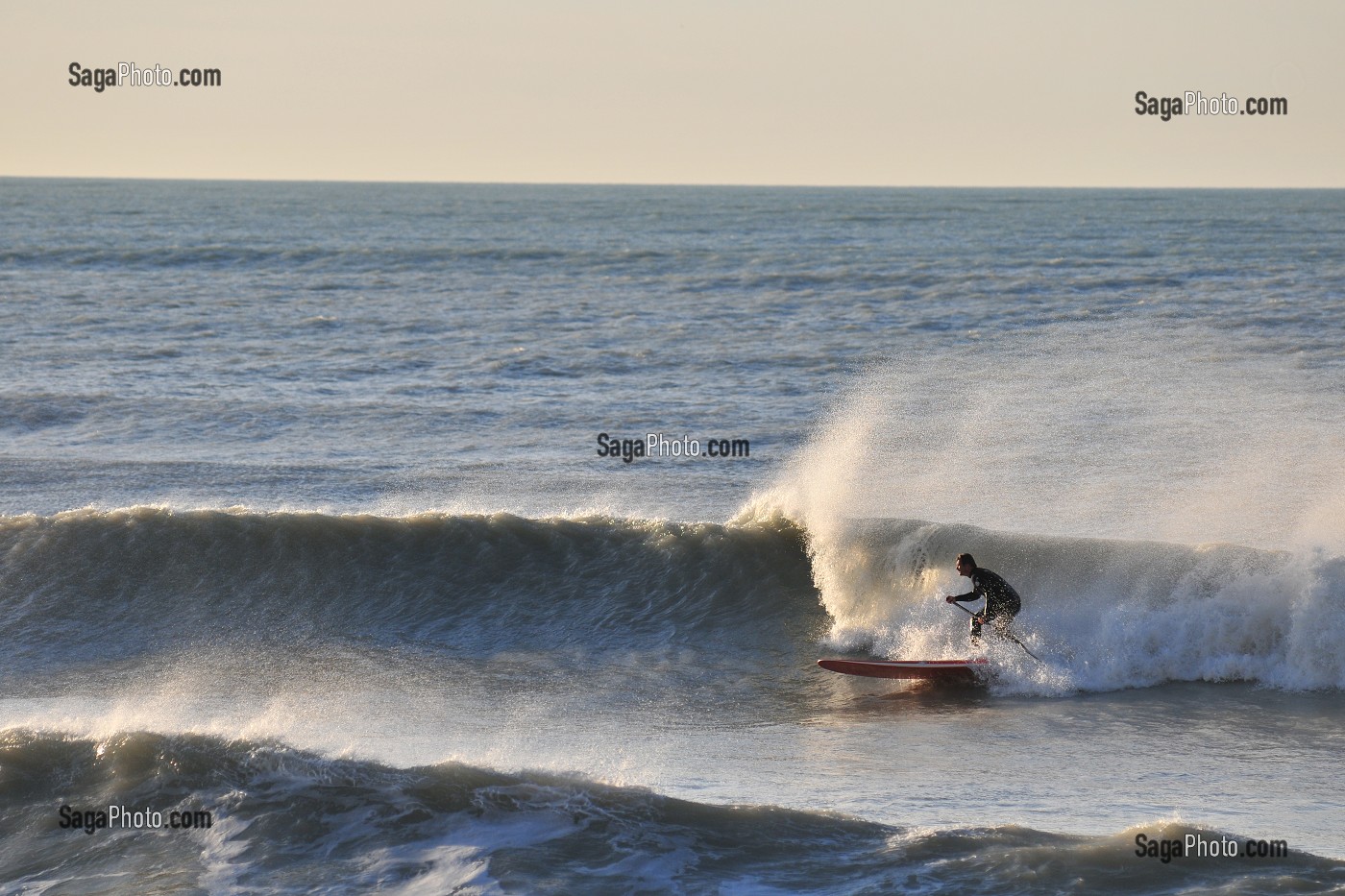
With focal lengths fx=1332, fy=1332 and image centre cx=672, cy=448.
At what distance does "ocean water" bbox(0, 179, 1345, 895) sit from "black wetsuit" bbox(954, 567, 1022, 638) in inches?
10.0

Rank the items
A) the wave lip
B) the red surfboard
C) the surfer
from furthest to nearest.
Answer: the wave lip
the surfer
the red surfboard

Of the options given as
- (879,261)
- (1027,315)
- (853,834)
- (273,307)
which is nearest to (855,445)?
(853,834)

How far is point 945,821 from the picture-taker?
8.18m

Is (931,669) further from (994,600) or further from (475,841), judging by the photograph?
(475,841)

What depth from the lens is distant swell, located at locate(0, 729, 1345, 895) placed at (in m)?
7.53

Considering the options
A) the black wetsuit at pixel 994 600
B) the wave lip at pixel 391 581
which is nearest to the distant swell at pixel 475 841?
the wave lip at pixel 391 581

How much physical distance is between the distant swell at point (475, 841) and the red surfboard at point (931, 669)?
3499 millimetres

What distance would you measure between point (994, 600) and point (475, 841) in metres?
5.43

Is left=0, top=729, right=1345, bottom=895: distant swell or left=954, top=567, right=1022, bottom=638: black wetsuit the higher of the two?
left=954, top=567, right=1022, bottom=638: black wetsuit

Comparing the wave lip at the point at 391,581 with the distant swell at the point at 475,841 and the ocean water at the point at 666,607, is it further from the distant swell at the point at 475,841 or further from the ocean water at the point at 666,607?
the distant swell at the point at 475,841

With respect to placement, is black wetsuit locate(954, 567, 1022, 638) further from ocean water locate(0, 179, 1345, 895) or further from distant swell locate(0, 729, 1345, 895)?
distant swell locate(0, 729, 1345, 895)

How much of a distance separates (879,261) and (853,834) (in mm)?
40779

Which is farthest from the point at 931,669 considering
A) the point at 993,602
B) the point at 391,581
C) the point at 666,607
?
the point at 391,581

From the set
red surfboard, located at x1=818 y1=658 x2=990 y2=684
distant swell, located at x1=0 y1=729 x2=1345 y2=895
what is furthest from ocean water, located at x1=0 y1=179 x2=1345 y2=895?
red surfboard, located at x1=818 y1=658 x2=990 y2=684
